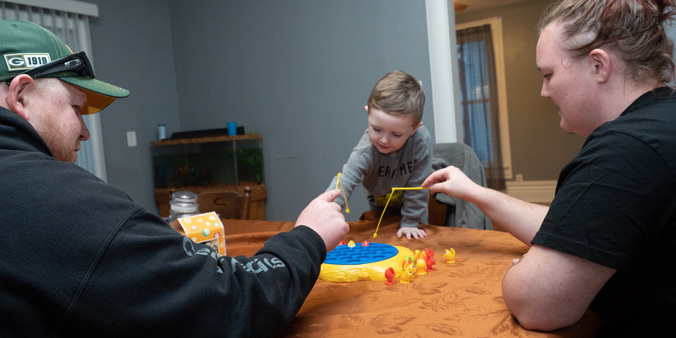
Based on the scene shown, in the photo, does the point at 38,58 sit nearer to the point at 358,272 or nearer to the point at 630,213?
the point at 358,272

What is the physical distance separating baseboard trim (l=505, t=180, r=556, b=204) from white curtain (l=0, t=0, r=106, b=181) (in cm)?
540

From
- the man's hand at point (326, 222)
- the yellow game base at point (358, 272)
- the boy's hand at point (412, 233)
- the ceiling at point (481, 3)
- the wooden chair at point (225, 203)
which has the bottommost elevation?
the boy's hand at point (412, 233)

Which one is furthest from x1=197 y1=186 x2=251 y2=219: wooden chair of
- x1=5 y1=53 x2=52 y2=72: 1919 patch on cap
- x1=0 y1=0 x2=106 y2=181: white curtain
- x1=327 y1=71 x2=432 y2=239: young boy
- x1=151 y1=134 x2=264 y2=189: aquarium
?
x1=0 y1=0 x2=106 y2=181: white curtain

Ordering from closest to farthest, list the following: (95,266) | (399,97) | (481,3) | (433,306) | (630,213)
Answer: (95,266) < (630,213) < (433,306) < (399,97) < (481,3)

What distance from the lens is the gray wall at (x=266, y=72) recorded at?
3246mm

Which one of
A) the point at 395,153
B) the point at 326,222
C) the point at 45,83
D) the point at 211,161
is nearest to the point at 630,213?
the point at 326,222

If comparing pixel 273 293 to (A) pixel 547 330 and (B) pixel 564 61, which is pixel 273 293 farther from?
(B) pixel 564 61

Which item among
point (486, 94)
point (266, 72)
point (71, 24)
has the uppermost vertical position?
point (71, 24)

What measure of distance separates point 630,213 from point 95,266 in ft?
2.71

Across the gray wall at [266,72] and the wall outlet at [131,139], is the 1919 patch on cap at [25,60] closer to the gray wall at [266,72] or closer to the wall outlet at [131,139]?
the gray wall at [266,72]

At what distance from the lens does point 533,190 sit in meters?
6.43

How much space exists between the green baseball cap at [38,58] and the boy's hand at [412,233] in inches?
42.1

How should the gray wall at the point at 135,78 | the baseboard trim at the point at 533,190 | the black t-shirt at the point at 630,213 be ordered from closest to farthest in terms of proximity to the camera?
the black t-shirt at the point at 630,213 → the gray wall at the point at 135,78 → the baseboard trim at the point at 533,190

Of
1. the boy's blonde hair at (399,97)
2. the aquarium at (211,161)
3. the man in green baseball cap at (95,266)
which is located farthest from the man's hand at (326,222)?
the aquarium at (211,161)
